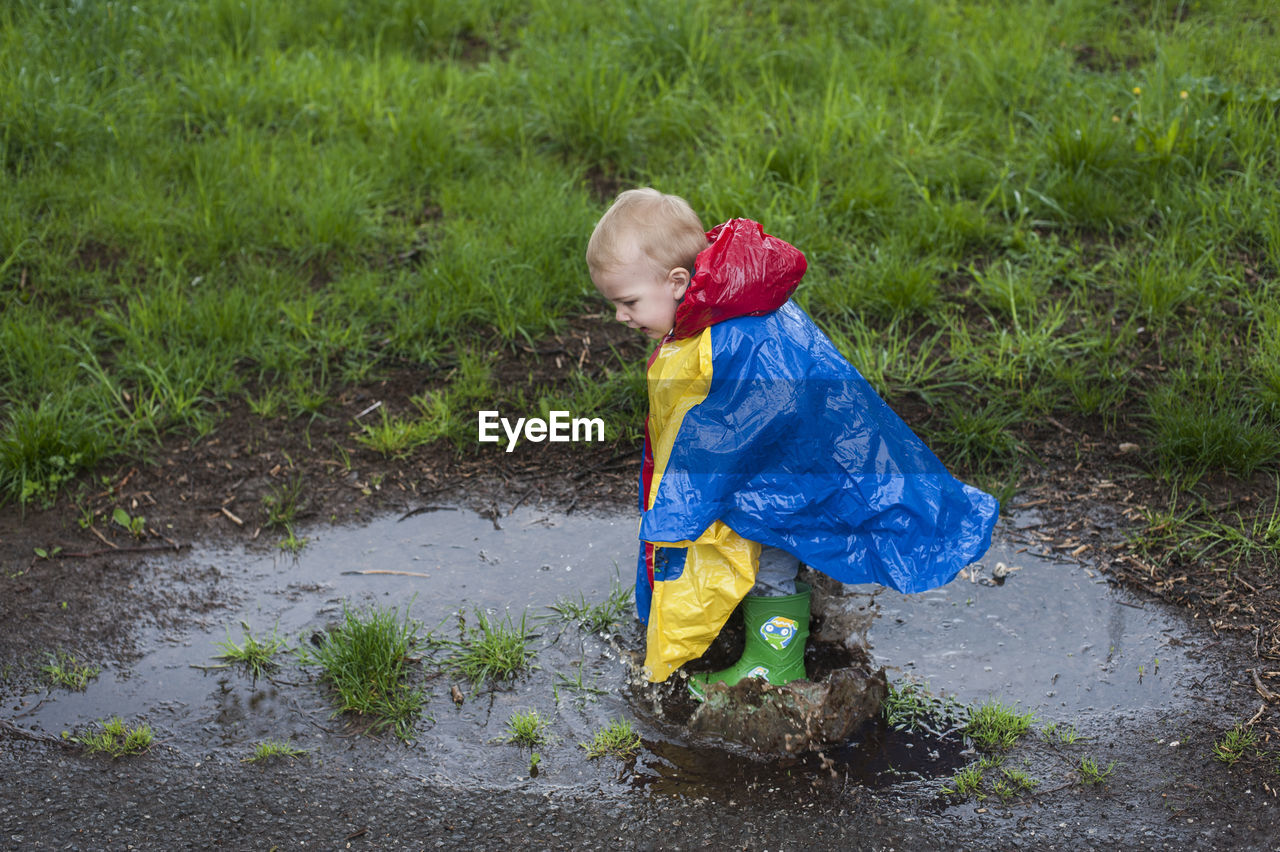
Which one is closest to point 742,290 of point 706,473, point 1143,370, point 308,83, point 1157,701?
point 706,473

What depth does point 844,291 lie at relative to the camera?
471 cm

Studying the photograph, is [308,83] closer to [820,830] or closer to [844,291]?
[844,291]

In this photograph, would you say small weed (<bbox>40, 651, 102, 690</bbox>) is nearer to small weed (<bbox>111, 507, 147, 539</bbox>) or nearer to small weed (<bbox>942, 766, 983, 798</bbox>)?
small weed (<bbox>111, 507, 147, 539</bbox>)

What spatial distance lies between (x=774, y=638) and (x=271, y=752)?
56.4 inches

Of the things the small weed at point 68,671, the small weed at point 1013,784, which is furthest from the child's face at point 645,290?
the small weed at point 68,671

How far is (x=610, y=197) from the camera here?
539 cm

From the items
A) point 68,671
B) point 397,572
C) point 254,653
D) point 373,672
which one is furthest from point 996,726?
point 68,671

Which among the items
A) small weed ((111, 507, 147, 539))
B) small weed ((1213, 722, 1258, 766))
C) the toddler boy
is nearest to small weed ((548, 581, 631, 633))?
the toddler boy

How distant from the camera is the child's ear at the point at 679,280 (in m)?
2.87

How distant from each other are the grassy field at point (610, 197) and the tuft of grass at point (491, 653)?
108 cm

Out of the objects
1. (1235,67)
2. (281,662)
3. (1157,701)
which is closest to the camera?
(1157,701)

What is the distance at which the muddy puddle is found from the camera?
3.03 metres

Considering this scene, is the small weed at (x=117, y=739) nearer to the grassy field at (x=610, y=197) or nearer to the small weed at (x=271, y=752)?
the small weed at (x=271, y=752)

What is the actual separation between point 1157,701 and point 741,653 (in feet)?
3.90
